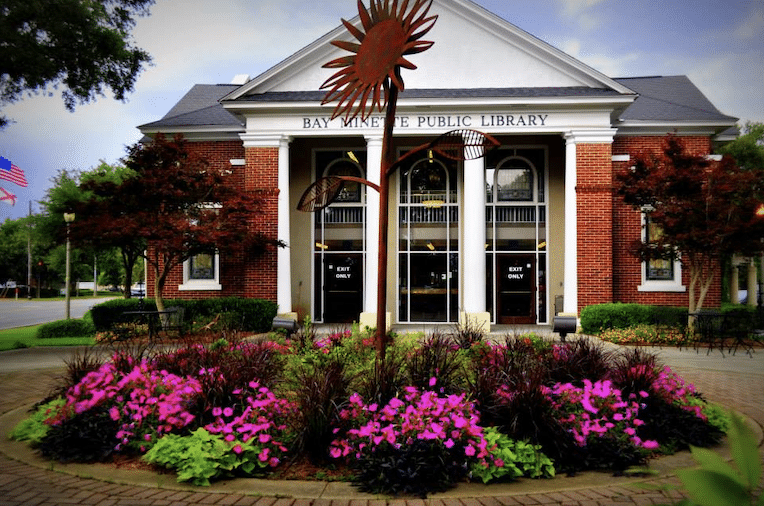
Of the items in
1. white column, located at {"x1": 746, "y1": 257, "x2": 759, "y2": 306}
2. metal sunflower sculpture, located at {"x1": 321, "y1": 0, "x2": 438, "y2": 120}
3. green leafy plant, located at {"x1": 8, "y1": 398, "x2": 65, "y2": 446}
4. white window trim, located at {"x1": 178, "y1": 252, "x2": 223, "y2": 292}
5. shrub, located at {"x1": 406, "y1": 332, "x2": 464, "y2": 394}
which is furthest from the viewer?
white column, located at {"x1": 746, "y1": 257, "x2": 759, "y2": 306}

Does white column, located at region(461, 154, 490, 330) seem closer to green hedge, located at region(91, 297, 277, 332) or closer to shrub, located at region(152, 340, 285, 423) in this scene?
green hedge, located at region(91, 297, 277, 332)

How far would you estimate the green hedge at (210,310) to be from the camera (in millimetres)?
18047

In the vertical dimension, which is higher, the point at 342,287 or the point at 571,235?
the point at 571,235

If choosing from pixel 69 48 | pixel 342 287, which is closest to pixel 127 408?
pixel 69 48

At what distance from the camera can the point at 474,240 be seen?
19.1 metres

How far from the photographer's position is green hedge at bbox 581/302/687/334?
55.8 feet

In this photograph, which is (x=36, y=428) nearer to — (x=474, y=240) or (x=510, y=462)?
(x=510, y=462)

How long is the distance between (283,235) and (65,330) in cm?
740

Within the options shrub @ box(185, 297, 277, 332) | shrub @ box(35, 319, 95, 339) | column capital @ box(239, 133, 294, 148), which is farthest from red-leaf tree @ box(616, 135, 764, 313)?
shrub @ box(35, 319, 95, 339)

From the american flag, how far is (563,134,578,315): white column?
65.2ft

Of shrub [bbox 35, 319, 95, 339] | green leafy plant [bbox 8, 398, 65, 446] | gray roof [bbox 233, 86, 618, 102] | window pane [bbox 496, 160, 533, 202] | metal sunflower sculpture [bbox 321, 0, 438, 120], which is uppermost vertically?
gray roof [bbox 233, 86, 618, 102]

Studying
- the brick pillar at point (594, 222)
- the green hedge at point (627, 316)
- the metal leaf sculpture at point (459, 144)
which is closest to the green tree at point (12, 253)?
the brick pillar at point (594, 222)

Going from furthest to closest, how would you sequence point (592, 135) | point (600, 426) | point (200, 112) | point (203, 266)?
point (200, 112) < point (203, 266) < point (592, 135) < point (600, 426)

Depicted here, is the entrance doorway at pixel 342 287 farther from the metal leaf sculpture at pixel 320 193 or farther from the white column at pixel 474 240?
the metal leaf sculpture at pixel 320 193
